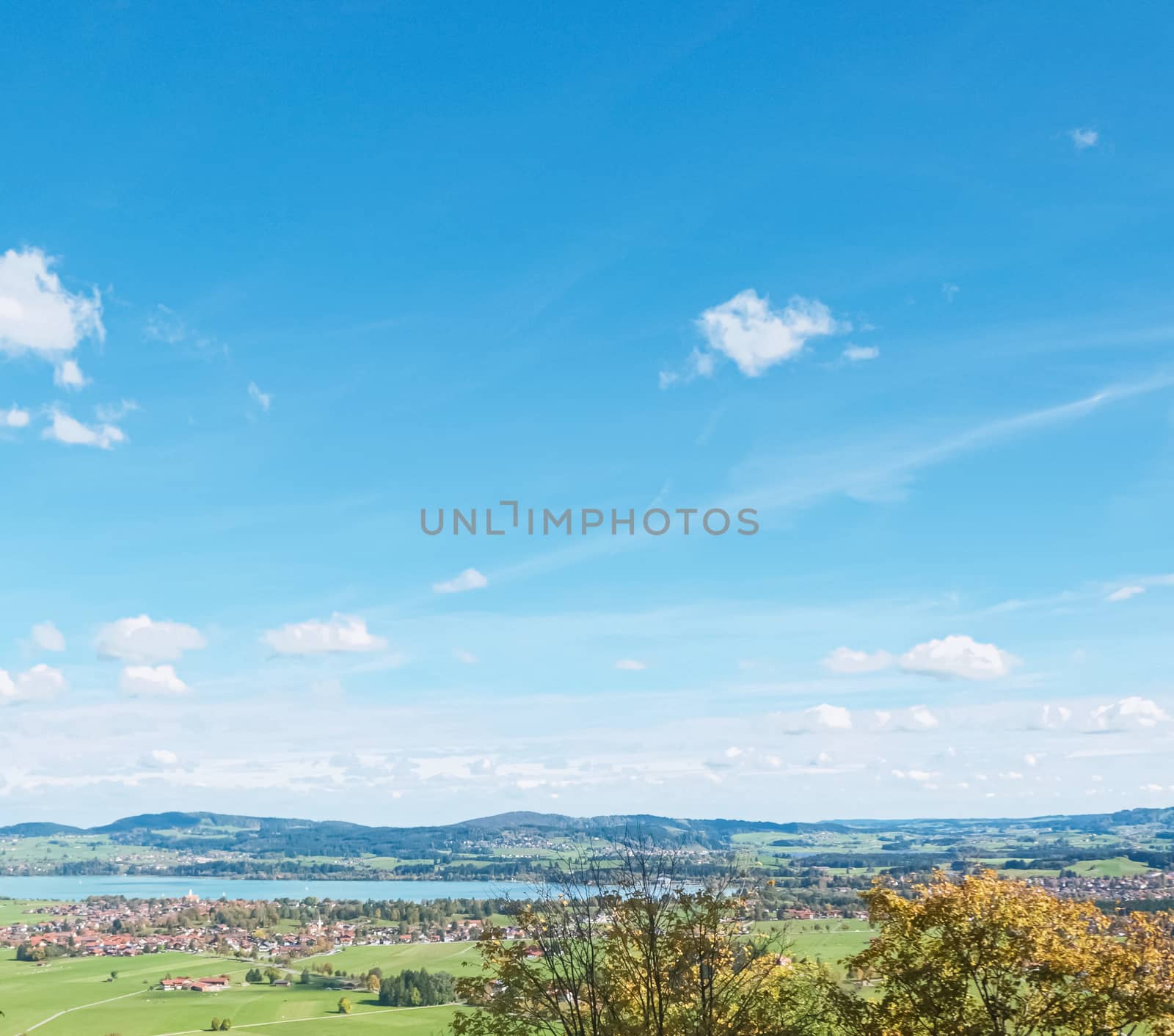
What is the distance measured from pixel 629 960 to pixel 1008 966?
6.17 meters

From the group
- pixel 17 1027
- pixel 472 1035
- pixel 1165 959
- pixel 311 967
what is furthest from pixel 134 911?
pixel 1165 959

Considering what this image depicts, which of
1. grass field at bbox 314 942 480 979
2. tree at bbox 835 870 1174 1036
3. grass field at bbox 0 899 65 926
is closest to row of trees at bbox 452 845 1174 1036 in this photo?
tree at bbox 835 870 1174 1036

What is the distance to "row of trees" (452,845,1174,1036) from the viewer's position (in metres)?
13.4

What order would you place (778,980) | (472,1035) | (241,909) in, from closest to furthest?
1. (472,1035)
2. (778,980)
3. (241,909)

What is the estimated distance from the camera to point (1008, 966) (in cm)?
1419

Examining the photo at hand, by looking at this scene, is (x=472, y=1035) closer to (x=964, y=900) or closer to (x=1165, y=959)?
(x=964, y=900)

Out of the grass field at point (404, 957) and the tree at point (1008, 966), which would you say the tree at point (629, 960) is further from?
the grass field at point (404, 957)

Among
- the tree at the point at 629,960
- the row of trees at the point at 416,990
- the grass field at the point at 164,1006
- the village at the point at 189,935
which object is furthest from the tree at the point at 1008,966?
the village at the point at 189,935

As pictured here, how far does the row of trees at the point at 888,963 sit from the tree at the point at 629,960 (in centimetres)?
5

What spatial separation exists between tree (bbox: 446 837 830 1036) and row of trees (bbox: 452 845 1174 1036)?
5cm

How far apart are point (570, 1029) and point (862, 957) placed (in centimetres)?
518

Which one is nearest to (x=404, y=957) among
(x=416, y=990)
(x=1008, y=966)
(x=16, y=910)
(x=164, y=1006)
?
(x=416, y=990)

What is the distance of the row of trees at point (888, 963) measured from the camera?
13422 mm

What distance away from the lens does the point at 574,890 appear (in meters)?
15.2
